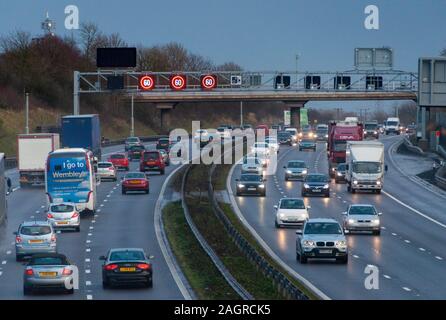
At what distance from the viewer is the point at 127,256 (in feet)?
108

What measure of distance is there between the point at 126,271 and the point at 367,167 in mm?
39408

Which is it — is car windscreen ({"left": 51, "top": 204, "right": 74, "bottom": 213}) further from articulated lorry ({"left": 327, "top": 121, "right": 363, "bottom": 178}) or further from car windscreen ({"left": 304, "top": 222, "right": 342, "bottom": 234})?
articulated lorry ({"left": 327, "top": 121, "right": 363, "bottom": 178})

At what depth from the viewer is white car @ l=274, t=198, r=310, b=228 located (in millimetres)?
50656

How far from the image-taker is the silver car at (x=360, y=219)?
48.8m

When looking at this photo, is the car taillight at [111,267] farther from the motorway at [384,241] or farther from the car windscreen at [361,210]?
the car windscreen at [361,210]

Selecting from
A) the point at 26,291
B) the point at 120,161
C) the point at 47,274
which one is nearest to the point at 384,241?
the point at 47,274

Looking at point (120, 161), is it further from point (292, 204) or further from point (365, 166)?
point (292, 204)

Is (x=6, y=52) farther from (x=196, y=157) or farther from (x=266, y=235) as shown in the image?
(x=266, y=235)

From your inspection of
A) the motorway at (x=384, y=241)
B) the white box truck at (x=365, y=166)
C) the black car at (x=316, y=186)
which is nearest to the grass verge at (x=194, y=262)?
the motorway at (x=384, y=241)

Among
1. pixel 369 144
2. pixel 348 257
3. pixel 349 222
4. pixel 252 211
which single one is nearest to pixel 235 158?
pixel 369 144

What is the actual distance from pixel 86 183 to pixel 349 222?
13.1m

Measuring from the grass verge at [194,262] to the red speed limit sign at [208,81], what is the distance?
84.8 ft

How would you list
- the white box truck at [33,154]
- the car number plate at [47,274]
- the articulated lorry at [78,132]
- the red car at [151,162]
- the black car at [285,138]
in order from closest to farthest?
the car number plate at [47,274]
the white box truck at [33,154]
the articulated lorry at [78,132]
the red car at [151,162]
the black car at [285,138]

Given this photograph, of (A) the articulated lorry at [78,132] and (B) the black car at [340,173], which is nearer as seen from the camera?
(A) the articulated lorry at [78,132]
